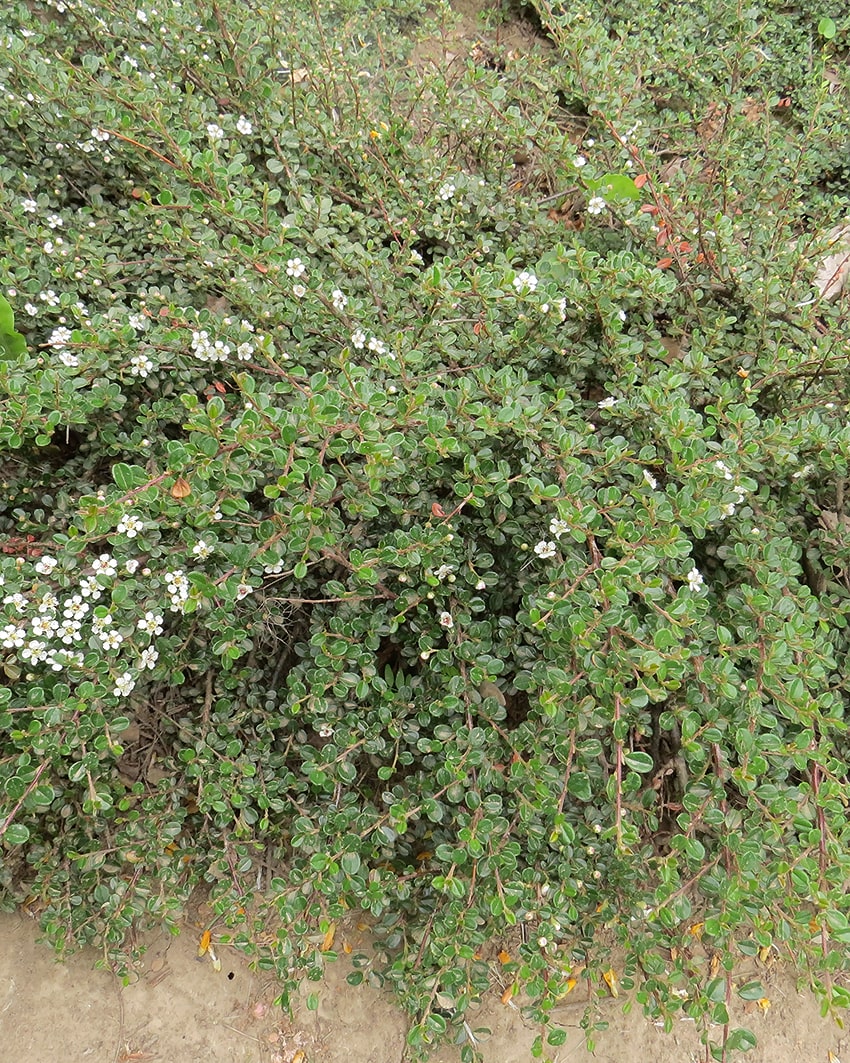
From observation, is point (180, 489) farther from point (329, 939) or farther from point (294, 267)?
point (329, 939)

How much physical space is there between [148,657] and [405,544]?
0.87 m

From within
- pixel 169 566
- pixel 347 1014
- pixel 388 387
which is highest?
pixel 388 387

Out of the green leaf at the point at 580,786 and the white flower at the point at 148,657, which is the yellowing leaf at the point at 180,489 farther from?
the green leaf at the point at 580,786

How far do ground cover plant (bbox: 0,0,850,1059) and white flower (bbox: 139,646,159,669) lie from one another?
24mm

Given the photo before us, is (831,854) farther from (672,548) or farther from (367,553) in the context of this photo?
(367,553)

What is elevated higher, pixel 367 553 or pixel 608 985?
pixel 367 553

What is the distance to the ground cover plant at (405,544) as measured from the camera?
198 cm

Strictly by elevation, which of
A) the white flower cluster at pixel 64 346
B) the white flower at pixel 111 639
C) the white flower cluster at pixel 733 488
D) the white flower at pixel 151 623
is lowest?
the white flower at pixel 111 639

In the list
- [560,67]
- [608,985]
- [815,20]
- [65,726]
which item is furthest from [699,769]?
[815,20]

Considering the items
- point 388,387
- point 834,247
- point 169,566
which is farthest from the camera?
point 834,247

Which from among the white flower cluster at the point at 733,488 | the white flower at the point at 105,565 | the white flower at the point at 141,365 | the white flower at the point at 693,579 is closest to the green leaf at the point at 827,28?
the white flower cluster at the point at 733,488

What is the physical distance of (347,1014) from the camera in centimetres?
253

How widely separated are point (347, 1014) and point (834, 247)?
138 inches

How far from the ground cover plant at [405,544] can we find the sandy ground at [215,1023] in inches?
5.5
